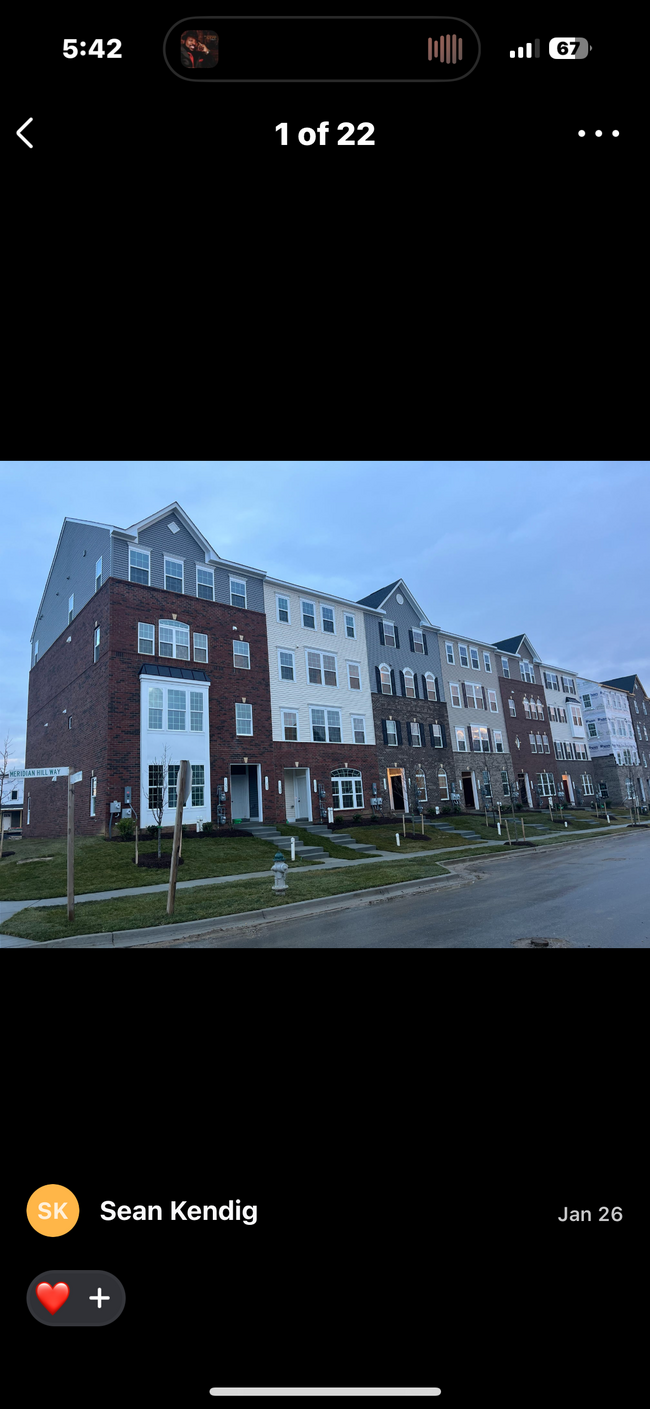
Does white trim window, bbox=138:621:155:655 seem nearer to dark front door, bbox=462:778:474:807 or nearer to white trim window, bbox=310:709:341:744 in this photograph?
white trim window, bbox=310:709:341:744

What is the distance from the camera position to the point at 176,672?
49.2 ft

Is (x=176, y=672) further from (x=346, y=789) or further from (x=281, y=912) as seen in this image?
(x=281, y=912)

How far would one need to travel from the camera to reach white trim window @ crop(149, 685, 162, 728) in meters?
14.1

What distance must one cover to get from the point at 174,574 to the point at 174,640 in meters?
1.90

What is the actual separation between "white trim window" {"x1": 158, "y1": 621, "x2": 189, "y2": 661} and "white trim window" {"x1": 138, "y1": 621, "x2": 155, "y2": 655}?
212mm

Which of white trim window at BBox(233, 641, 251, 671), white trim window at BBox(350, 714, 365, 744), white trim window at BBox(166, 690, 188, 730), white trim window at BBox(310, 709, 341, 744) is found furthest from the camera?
white trim window at BBox(350, 714, 365, 744)

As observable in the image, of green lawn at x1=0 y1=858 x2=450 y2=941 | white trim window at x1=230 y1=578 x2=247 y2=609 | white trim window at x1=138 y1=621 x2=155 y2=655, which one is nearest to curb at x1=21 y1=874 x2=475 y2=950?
green lawn at x1=0 y1=858 x2=450 y2=941

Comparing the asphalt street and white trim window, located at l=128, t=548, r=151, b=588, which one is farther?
white trim window, located at l=128, t=548, r=151, b=588

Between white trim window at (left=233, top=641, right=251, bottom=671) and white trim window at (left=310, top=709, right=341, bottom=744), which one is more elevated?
white trim window at (left=233, top=641, right=251, bottom=671)
